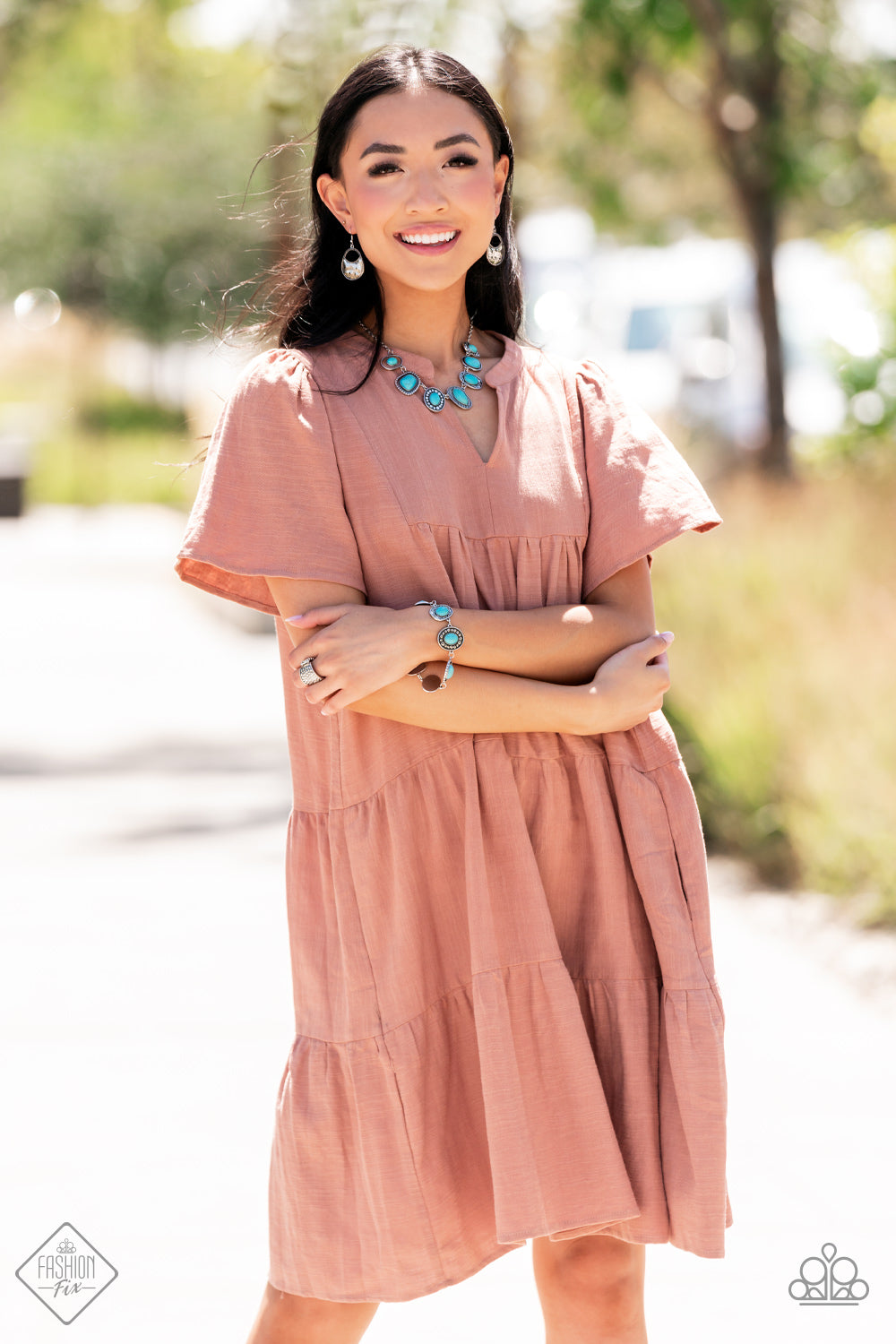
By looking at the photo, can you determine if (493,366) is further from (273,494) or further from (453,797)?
(453,797)

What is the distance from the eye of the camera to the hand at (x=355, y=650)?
217 centimetres

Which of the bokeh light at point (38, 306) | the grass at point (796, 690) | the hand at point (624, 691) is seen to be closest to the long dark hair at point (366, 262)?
the hand at point (624, 691)

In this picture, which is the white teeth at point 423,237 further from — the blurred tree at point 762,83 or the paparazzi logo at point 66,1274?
the blurred tree at point 762,83

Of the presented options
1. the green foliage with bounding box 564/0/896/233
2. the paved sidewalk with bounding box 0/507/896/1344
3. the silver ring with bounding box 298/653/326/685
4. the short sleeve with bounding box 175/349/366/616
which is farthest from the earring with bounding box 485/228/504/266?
the green foliage with bounding box 564/0/896/233

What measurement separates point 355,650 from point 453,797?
0.91ft

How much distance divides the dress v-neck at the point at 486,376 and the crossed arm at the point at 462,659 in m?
0.22

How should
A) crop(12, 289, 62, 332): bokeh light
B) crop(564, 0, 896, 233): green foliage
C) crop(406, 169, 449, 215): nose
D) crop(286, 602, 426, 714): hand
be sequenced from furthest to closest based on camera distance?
crop(564, 0, 896, 233): green foliage < crop(12, 289, 62, 332): bokeh light < crop(406, 169, 449, 215): nose < crop(286, 602, 426, 714): hand

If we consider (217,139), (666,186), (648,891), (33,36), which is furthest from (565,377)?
(217,139)

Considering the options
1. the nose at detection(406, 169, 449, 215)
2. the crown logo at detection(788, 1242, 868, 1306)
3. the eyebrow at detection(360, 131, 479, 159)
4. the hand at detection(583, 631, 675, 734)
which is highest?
the eyebrow at detection(360, 131, 479, 159)

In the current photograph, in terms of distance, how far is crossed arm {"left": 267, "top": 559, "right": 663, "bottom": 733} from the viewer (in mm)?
2184

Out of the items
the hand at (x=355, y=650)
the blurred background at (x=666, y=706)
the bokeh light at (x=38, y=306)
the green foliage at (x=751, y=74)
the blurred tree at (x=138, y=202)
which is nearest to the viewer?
the hand at (x=355, y=650)

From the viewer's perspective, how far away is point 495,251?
8.19 feet

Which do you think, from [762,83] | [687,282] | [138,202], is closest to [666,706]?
[762,83]

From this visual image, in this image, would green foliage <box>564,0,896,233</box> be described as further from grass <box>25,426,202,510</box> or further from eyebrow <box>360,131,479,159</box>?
eyebrow <box>360,131,479,159</box>
